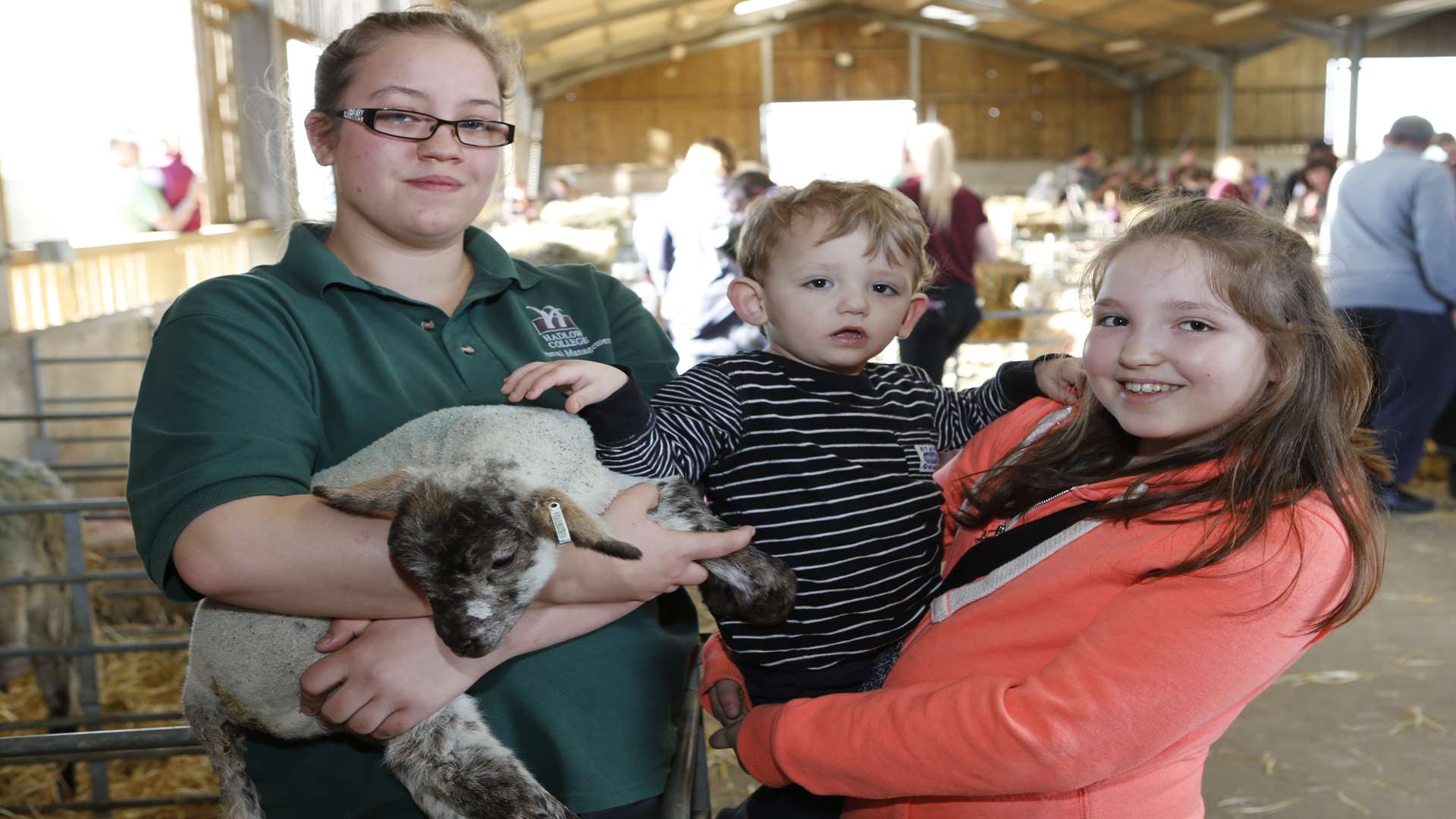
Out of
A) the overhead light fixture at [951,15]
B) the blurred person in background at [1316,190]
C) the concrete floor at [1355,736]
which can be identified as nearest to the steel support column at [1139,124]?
the overhead light fixture at [951,15]

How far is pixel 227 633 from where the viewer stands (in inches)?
60.8

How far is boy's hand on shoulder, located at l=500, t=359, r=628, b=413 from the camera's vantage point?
1519 mm

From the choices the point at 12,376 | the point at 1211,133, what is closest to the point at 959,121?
the point at 1211,133

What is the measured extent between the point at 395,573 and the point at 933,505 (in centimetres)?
87

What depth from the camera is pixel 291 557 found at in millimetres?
1383

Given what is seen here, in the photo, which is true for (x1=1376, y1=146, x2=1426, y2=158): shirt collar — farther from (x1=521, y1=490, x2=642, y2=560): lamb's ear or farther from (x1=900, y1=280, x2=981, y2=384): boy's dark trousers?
(x1=521, y1=490, x2=642, y2=560): lamb's ear

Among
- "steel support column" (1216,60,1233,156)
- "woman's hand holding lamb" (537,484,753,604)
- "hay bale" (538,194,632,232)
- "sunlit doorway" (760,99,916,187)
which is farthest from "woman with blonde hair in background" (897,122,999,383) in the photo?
"sunlit doorway" (760,99,916,187)

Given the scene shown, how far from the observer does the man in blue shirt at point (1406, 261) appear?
544 cm

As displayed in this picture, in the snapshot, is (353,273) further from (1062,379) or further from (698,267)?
(698,267)

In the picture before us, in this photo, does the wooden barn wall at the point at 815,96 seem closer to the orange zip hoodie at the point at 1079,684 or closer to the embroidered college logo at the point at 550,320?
the embroidered college logo at the point at 550,320

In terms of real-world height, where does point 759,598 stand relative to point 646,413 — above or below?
below

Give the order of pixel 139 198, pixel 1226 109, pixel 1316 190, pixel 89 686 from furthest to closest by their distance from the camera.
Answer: pixel 1226 109
pixel 1316 190
pixel 139 198
pixel 89 686

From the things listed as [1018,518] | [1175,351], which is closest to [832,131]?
[1018,518]

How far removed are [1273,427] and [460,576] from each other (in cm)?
101
